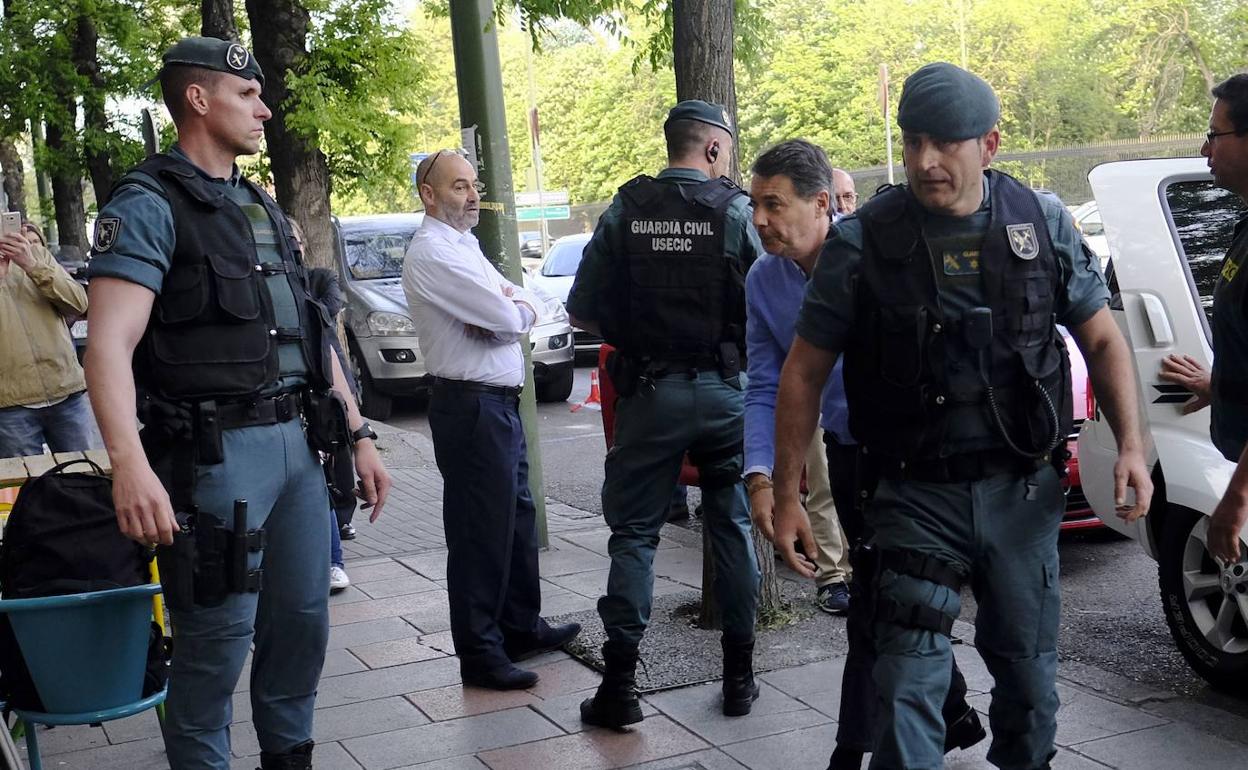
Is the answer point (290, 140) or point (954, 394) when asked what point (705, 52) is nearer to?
point (954, 394)

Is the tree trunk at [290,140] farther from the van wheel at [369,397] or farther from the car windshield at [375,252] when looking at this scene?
the car windshield at [375,252]

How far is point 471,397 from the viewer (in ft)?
16.8

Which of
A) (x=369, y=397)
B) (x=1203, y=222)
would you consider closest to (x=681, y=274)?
(x=1203, y=222)

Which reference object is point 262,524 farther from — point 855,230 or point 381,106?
point 381,106

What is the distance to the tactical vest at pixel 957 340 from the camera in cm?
317

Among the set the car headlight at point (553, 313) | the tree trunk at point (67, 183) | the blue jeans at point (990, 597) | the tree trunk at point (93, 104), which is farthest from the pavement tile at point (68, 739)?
the tree trunk at point (67, 183)

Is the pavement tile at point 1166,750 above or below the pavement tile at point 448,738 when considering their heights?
below

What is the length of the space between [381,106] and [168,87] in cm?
883

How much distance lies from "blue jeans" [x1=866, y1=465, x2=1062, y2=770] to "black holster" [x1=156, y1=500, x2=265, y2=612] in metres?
1.53

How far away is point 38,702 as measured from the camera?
3822 millimetres

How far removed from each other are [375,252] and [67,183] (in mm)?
15188

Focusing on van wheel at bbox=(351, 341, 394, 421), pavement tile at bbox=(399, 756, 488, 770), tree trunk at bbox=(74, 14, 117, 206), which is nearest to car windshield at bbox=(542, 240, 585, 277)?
van wheel at bbox=(351, 341, 394, 421)

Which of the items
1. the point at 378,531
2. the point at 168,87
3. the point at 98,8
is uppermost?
the point at 98,8

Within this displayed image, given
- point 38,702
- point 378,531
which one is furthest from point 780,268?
point 378,531
